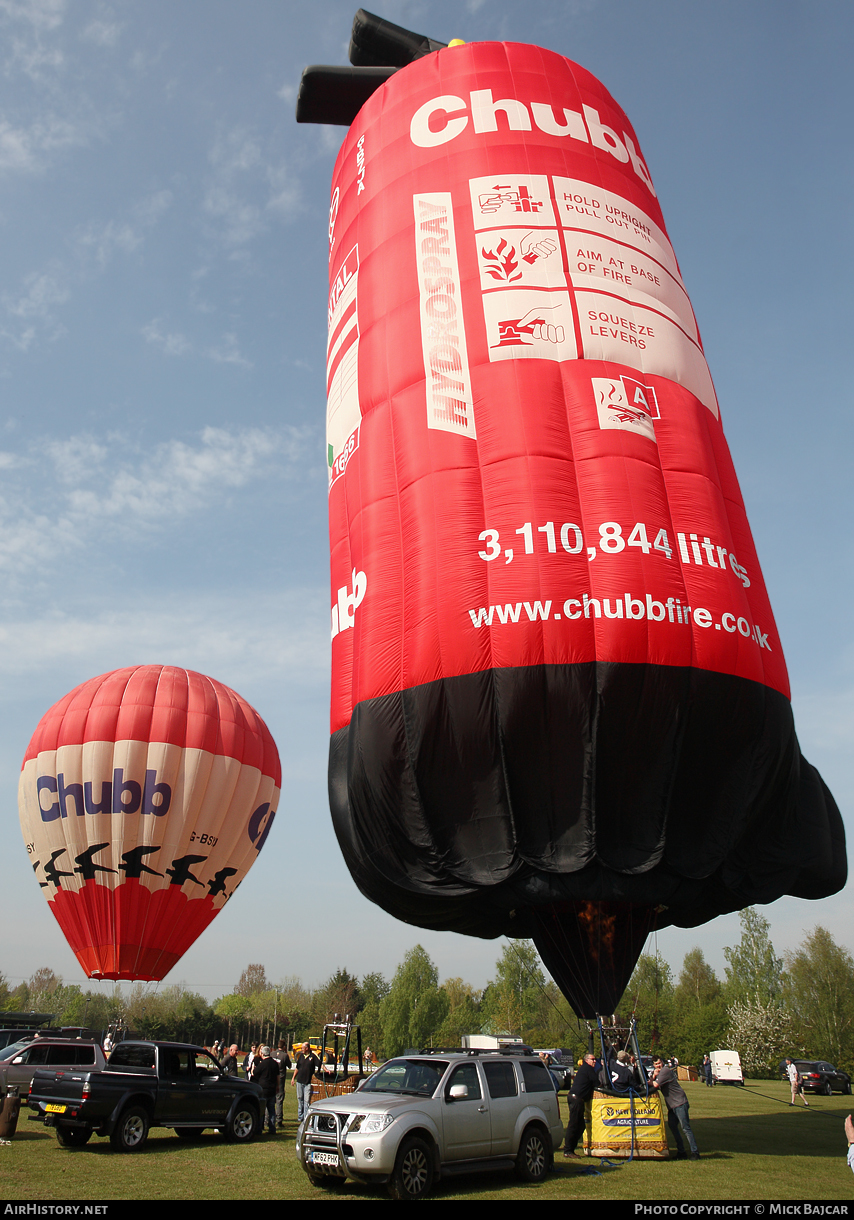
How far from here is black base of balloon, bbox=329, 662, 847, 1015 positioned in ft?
34.6

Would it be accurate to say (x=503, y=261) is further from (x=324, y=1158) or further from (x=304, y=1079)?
(x=304, y=1079)

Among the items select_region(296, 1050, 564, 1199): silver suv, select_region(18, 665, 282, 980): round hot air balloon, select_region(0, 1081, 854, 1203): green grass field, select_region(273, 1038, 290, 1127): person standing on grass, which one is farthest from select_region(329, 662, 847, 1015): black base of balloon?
select_region(18, 665, 282, 980): round hot air balloon

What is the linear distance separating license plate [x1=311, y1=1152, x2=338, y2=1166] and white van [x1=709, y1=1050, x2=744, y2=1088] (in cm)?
3228

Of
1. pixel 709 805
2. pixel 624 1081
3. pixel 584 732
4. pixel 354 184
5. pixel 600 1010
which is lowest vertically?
pixel 624 1081

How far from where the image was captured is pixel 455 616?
11234 mm

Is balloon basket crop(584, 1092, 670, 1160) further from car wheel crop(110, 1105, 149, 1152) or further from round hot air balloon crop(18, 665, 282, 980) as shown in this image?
round hot air balloon crop(18, 665, 282, 980)

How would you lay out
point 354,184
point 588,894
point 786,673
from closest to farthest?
point 588,894 → point 786,673 → point 354,184

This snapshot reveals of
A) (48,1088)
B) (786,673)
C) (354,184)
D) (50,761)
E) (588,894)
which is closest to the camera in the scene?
(588,894)

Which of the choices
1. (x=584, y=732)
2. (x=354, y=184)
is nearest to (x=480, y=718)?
(x=584, y=732)

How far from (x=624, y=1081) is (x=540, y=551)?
7349 millimetres

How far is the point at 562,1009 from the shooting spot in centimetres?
6178

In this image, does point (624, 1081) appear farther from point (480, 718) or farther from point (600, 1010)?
point (480, 718)

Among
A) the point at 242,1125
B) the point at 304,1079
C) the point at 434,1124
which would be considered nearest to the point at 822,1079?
the point at 304,1079

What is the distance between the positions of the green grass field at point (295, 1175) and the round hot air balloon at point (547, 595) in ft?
6.83
